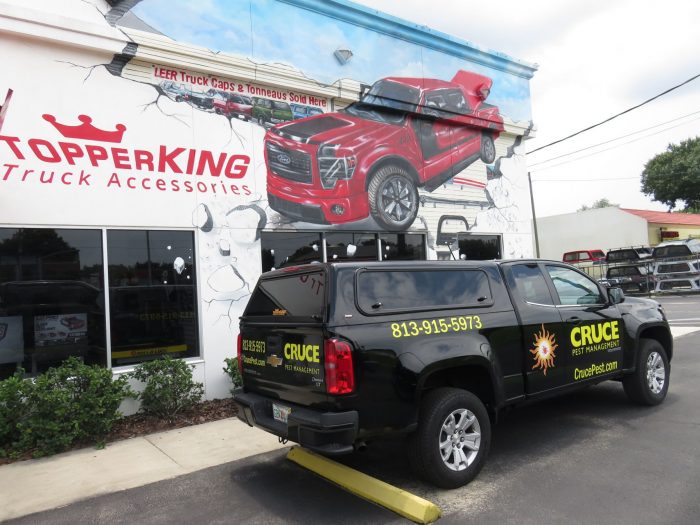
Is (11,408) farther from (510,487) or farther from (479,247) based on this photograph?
(479,247)

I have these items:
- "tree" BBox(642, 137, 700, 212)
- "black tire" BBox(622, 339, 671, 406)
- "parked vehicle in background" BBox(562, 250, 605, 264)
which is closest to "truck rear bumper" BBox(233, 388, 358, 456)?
"black tire" BBox(622, 339, 671, 406)

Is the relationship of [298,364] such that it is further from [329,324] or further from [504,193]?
[504,193]

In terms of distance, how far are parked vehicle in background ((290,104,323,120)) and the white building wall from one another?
31917 mm

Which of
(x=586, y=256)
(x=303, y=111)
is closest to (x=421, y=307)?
(x=303, y=111)

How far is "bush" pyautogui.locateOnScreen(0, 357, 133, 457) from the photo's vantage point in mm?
5578

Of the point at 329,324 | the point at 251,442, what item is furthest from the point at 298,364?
the point at 251,442

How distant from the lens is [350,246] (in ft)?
30.8

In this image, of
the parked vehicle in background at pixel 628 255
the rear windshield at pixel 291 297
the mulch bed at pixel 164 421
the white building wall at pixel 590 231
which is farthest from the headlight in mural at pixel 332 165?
the white building wall at pixel 590 231

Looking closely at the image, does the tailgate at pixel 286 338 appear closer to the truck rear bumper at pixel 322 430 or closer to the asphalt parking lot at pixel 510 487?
the truck rear bumper at pixel 322 430

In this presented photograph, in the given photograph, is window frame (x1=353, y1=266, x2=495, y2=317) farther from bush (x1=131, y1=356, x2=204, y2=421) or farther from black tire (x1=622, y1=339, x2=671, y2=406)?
bush (x1=131, y1=356, x2=204, y2=421)

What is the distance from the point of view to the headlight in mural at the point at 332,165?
29.7 feet

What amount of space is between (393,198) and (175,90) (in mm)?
4290

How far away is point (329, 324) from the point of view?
3912mm

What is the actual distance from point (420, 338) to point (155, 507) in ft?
8.36
